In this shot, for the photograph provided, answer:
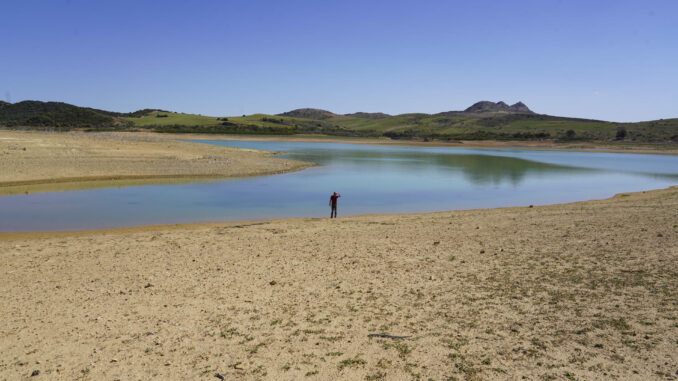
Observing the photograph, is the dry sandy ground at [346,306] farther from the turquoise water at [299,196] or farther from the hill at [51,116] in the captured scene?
the hill at [51,116]

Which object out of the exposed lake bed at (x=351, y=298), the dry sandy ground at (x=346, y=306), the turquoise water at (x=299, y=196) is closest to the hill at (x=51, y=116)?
the turquoise water at (x=299, y=196)

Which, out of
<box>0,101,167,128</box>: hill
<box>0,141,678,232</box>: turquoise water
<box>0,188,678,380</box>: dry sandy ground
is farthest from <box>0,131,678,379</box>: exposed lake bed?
<box>0,101,167,128</box>: hill

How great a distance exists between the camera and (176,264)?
10.4m

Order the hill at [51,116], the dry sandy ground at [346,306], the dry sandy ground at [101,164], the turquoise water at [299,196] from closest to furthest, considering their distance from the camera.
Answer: the dry sandy ground at [346,306], the turquoise water at [299,196], the dry sandy ground at [101,164], the hill at [51,116]

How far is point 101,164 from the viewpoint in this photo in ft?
108

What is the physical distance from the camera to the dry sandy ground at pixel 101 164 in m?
27.3

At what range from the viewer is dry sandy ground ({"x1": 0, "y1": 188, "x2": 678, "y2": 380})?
5.78 metres

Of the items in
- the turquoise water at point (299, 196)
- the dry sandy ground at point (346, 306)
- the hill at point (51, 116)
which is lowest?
the turquoise water at point (299, 196)

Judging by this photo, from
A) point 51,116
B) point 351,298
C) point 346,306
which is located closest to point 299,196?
point 351,298

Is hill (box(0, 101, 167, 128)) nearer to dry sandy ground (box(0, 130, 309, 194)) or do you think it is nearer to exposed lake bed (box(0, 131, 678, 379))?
dry sandy ground (box(0, 130, 309, 194))

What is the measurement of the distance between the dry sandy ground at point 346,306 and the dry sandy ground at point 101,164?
54.6 ft

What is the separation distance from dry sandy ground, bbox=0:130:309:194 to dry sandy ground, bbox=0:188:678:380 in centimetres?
1664

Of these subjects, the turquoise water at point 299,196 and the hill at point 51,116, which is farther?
the hill at point 51,116

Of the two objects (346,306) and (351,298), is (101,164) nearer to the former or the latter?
(351,298)
